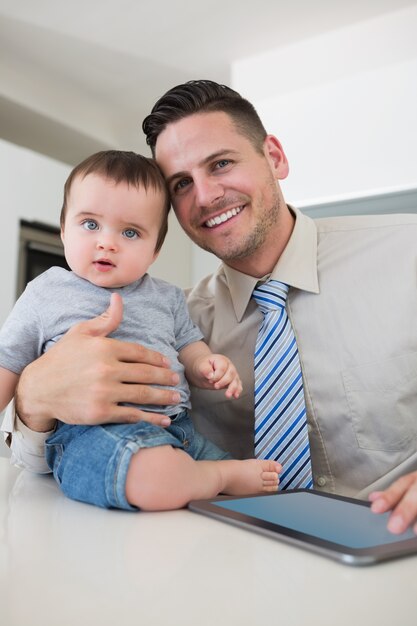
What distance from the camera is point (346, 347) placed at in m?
1.18

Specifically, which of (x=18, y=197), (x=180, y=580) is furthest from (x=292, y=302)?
(x=18, y=197)

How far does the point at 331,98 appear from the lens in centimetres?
301

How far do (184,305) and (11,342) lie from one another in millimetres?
349

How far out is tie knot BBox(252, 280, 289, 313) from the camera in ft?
3.91

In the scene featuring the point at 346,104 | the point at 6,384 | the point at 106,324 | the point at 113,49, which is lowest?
the point at 6,384

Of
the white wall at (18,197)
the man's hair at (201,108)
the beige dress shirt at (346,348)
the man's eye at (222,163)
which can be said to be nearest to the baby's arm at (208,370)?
the beige dress shirt at (346,348)

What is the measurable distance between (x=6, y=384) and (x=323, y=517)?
21.6 inches

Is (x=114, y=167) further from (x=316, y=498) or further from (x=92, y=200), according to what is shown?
(x=316, y=498)

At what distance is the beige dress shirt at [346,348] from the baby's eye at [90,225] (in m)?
0.39

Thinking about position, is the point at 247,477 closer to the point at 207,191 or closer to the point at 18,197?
the point at 207,191

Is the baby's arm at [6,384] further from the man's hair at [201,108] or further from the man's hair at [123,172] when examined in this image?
the man's hair at [201,108]

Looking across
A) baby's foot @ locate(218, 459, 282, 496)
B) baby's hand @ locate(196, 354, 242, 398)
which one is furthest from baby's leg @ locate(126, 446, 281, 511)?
baby's hand @ locate(196, 354, 242, 398)

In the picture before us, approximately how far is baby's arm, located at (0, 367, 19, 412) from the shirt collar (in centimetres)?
54

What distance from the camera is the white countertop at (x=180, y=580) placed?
0.42 meters
